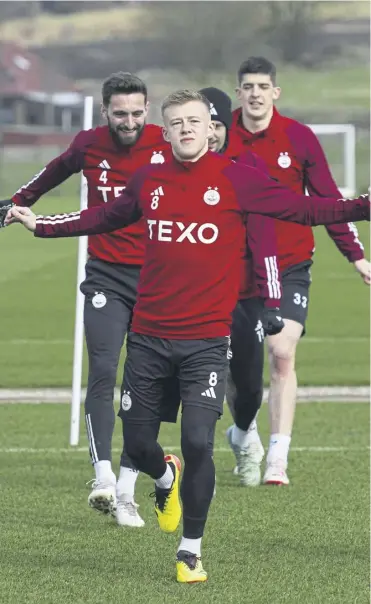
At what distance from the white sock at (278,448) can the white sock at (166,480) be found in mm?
1874

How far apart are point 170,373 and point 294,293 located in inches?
96.8

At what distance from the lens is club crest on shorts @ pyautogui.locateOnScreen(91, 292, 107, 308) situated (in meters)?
7.91

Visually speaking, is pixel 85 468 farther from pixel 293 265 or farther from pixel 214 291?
pixel 214 291

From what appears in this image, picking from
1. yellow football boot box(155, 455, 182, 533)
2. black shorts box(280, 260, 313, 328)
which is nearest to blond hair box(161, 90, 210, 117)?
yellow football boot box(155, 455, 182, 533)

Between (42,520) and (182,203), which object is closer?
(182,203)

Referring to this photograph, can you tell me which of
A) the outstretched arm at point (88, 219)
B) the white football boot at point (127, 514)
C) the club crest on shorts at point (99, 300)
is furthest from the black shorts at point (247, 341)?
the outstretched arm at point (88, 219)

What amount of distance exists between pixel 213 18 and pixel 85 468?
2177 inches

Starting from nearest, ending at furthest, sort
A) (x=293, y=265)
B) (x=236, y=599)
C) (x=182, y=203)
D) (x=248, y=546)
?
(x=236, y=599) < (x=182, y=203) < (x=248, y=546) < (x=293, y=265)

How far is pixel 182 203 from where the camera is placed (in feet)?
21.3

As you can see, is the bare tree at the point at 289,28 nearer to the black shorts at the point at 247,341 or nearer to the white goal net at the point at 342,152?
the white goal net at the point at 342,152

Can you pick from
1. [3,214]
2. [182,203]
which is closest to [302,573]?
[182,203]

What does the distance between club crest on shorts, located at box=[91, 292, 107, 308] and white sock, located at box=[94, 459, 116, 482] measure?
0.82m

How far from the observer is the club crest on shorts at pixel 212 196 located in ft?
21.3

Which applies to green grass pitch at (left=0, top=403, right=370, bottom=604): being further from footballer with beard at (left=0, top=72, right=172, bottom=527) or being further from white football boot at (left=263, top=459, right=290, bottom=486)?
footballer with beard at (left=0, top=72, right=172, bottom=527)
